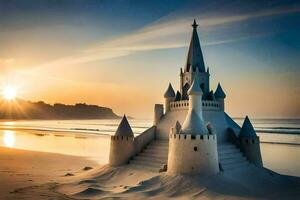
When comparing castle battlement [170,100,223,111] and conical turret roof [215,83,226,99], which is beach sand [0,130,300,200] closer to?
castle battlement [170,100,223,111]

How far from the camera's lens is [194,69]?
81.1 feet

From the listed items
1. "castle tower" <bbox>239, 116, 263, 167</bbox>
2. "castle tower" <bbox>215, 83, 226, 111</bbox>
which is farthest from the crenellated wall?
"castle tower" <bbox>239, 116, 263, 167</bbox>

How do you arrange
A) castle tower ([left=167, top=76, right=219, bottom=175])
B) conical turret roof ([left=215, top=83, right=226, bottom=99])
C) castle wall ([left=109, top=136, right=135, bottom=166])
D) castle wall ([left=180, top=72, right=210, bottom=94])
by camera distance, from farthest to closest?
1. conical turret roof ([left=215, top=83, right=226, bottom=99])
2. castle wall ([left=180, top=72, right=210, bottom=94])
3. castle wall ([left=109, top=136, right=135, bottom=166])
4. castle tower ([left=167, top=76, right=219, bottom=175])

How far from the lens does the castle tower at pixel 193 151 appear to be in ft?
61.7

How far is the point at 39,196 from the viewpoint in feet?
58.3

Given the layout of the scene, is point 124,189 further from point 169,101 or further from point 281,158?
point 281,158

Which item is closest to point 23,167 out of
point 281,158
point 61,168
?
point 61,168

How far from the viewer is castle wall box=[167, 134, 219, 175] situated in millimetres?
18797

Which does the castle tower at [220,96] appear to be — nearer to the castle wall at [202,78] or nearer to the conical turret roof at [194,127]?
the castle wall at [202,78]

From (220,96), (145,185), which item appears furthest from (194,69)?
(145,185)

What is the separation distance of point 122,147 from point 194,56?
28.6 feet

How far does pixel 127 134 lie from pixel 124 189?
539 cm

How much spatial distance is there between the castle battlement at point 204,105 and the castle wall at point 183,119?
0.74ft

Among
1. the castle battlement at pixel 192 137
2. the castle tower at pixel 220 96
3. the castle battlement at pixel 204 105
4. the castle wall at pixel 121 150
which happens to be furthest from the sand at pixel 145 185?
the castle tower at pixel 220 96
